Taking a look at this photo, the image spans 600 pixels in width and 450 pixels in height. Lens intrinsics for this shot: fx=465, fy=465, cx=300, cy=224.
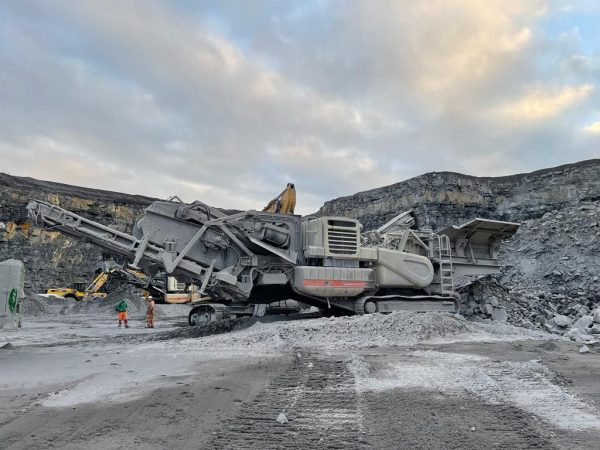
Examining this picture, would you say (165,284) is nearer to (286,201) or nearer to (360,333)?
(286,201)

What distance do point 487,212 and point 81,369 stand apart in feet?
86.2

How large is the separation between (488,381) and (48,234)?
A: 34.7 meters

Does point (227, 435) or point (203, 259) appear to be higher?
point (203, 259)

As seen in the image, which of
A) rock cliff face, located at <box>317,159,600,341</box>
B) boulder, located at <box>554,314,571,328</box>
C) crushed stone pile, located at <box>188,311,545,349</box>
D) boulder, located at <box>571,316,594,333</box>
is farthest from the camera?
rock cliff face, located at <box>317,159,600,341</box>

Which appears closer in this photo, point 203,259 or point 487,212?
point 203,259

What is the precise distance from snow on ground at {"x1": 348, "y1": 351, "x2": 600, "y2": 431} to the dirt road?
0.01m

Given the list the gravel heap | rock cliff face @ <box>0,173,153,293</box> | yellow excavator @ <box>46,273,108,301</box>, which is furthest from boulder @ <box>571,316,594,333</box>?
rock cliff face @ <box>0,173,153,293</box>

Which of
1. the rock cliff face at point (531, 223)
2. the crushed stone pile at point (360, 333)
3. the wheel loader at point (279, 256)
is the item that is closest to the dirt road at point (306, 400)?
the crushed stone pile at point (360, 333)

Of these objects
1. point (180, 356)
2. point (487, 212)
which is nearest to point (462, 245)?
point (180, 356)

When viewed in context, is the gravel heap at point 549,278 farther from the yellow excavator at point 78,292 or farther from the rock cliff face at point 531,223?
the yellow excavator at point 78,292

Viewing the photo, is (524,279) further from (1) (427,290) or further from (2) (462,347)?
(2) (462,347)

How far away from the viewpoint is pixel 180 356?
20.2ft

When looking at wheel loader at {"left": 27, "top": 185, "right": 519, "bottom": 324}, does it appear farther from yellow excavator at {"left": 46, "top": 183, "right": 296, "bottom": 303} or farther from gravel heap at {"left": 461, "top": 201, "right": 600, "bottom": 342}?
gravel heap at {"left": 461, "top": 201, "right": 600, "bottom": 342}

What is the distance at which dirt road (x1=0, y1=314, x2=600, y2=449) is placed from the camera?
2.94 meters
